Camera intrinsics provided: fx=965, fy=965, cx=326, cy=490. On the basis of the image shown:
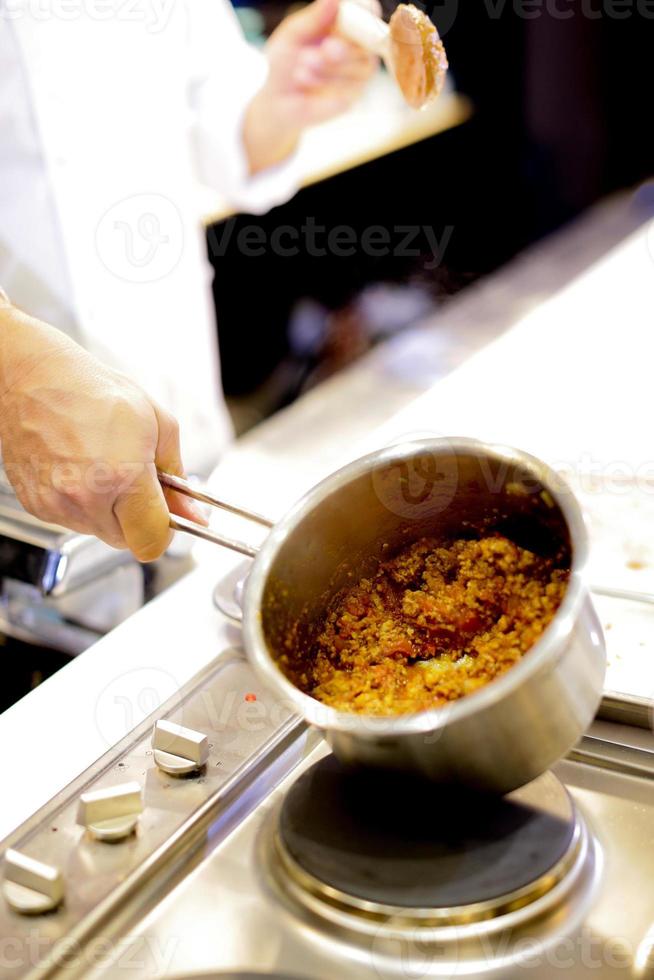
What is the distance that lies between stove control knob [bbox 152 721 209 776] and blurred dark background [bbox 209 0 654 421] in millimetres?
Answer: 2854

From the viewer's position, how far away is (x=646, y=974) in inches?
27.5

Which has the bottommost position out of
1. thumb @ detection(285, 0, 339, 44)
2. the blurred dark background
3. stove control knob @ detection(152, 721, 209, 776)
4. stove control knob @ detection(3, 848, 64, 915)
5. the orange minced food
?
the blurred dark background

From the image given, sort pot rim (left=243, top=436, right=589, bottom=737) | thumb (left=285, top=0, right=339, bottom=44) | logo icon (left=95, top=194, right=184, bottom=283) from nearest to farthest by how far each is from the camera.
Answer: pot rim (left=243, top=436, right=589, bottom=737) < thumb (left=285, top=0, right=339, bottom=44) < logo icon (left=95, top=194, right=184, bottom=283)

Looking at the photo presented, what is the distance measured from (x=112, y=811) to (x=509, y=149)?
14.0 ft

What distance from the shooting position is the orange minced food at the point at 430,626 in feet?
2.78

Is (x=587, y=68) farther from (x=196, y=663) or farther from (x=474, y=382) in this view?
(x=196, y=663)

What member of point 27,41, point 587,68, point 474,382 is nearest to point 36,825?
point 474,382

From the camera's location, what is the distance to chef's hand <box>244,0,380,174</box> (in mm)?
1800

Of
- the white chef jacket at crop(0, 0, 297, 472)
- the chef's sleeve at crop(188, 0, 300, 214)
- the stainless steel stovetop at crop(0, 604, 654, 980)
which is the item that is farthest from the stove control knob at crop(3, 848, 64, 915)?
the chef's sleeve at crop(188, 0, 300, 214)

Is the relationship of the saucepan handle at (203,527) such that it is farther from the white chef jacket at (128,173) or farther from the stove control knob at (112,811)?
the white chef jacket at (128,173)

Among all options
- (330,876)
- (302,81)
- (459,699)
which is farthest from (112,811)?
(302,81)

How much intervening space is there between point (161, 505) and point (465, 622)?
1.12 feet

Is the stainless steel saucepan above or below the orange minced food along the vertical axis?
above

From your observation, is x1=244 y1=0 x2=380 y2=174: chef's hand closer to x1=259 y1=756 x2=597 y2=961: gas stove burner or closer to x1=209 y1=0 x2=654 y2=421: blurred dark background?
x1=259 y1=756 x2=597 y2=961: gas stove burner
